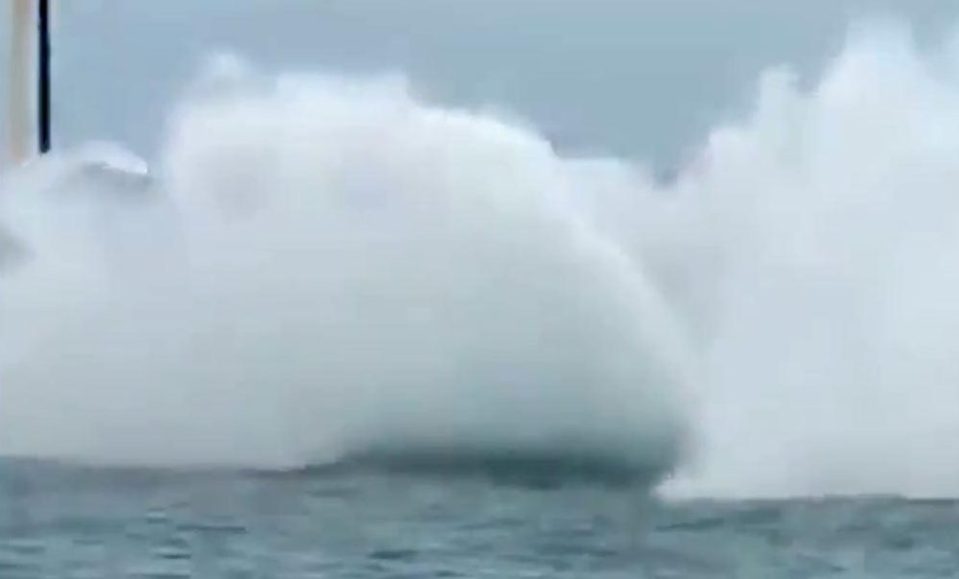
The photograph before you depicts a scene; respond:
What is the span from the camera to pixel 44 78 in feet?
131

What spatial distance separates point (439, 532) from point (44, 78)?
62.6ft

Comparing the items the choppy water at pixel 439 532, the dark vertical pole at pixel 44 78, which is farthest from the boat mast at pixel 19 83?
the choppy water at pixel 439 532

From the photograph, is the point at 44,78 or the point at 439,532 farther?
the point at 44,78

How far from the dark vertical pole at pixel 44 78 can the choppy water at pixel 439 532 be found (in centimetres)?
1339

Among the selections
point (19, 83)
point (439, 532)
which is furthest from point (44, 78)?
point (439, 532)

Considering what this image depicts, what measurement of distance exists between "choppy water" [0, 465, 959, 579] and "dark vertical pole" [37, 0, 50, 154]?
1339cm

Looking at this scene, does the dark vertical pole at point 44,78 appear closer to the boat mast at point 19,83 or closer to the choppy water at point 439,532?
the boat mast at point 19,83

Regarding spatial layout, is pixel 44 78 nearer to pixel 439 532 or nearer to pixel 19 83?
pixel 19 83

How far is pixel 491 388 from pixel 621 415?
5.63 feet

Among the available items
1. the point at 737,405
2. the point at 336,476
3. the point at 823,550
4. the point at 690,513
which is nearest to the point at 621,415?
the point at 737,405

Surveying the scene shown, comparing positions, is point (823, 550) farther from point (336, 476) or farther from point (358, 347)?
point (358, 347)

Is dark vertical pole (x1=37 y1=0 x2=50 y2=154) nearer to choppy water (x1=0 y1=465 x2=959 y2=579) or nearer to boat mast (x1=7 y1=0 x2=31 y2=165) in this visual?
boat mast (x1=7 y1=0 x2=31 y2=165)

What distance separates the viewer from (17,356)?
1367 inches

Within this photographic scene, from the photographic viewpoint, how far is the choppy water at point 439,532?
2016 cm
